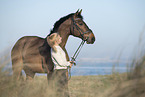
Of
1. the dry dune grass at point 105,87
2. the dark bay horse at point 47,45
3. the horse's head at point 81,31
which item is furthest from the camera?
the horse's head at point 81,31

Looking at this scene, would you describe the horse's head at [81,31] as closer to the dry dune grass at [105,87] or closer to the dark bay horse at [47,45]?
the dark bay horse at [47,45]

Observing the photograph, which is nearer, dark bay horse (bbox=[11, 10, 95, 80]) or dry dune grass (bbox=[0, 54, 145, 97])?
dry dune grass (bbox=[0, 54, 145, 97])

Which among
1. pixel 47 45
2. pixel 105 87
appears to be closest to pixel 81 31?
pixel 47 45

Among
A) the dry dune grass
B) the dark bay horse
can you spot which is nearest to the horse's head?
the dark bay horse

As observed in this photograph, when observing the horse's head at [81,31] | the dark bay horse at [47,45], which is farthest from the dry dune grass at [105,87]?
the horse's head at [81,31]

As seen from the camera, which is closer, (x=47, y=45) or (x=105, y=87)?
(x=105, y=87)

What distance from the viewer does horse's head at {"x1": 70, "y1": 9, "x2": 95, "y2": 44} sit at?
5.02 m

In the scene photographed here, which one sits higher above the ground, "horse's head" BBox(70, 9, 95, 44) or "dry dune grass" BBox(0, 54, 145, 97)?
"horse's head" BBox(70, 9, 95, 44)

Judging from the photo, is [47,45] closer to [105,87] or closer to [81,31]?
[81,31]

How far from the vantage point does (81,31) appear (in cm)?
505

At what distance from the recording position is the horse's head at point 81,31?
502 centimetres

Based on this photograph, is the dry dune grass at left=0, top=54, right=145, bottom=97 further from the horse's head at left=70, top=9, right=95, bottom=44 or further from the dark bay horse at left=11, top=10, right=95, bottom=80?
the horse's head at left=70, top=9, right=95, bottom=44

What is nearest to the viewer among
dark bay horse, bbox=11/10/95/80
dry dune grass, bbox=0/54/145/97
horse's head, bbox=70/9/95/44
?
dry dune grass, bbox=0/54/145/97

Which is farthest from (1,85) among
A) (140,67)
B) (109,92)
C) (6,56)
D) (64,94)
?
(140,67)
